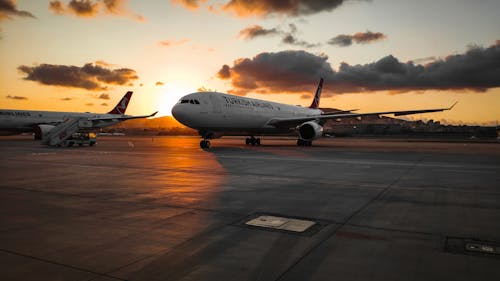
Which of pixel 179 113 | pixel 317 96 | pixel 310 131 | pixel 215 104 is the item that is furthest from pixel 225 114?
pixel 317 96

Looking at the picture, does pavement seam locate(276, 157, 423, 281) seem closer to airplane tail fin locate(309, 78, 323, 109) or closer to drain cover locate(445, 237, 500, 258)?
drain cover locate(445, 237, 500, 258)

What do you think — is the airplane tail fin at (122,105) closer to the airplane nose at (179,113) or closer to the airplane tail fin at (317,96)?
the airplane tail fin at (317,96)

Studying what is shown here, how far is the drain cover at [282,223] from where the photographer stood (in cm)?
490

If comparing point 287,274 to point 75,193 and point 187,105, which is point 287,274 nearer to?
point 75,193

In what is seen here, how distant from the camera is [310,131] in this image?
27.4 meters

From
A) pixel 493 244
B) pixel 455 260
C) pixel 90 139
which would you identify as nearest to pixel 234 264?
pixel 455 260

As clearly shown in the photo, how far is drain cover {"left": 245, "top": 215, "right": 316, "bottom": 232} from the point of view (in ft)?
16.1

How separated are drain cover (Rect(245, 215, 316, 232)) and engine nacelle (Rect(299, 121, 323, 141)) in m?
22.3

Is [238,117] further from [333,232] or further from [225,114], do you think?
[333,232]

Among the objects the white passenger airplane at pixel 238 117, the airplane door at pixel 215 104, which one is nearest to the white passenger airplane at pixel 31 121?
the white passenger airplane at pixel 238 117

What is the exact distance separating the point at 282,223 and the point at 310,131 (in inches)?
897

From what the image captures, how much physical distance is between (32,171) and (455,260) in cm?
1282

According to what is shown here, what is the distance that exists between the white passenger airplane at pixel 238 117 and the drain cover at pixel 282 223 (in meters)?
18.6

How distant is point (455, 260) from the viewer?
3.67m
